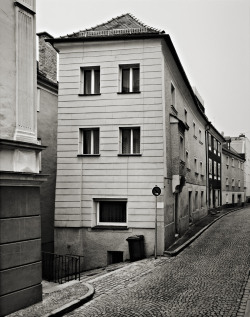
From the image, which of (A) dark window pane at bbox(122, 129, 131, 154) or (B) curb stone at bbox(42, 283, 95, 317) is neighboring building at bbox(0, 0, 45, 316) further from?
(A) dark window pane at bbox(122, 129, 131, 154)

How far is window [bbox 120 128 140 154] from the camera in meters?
16.5

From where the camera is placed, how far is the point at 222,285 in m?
10.6

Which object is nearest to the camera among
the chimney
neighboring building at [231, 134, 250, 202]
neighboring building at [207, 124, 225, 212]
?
the chimney

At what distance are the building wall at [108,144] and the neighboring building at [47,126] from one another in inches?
93.2

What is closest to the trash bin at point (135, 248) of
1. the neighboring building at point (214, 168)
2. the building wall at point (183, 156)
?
the building wall at point (183, 156)

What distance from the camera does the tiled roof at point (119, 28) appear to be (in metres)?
16.7

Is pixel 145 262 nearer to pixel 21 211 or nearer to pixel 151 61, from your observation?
pixel 21 211

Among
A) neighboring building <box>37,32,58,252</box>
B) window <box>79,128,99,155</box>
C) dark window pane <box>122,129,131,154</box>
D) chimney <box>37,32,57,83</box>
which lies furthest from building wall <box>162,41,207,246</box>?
chimney <box>37,32,57,83</box>

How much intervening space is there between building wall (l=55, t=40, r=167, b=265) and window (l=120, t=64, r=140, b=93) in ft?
1.12

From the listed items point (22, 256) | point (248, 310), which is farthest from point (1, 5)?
point (248, 310)

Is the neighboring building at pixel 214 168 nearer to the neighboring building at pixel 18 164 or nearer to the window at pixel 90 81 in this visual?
the window at pixel 90 81

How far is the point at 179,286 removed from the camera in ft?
34.4

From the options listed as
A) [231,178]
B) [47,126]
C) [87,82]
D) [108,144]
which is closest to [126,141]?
[108,144]

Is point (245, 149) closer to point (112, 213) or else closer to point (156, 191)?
point (112, 213)
